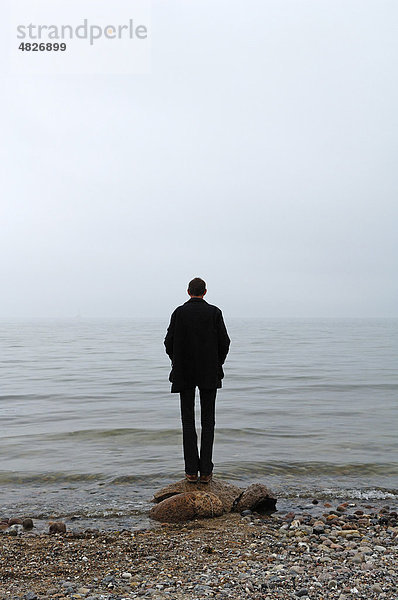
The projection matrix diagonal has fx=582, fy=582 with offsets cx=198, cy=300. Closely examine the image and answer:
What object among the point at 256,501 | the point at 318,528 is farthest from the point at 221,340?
the point at 318,528

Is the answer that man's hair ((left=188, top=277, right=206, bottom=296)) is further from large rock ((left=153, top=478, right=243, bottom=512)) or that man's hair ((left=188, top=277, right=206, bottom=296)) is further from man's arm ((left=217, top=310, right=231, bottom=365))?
large rock ((left=153, top=478, right=243, bottom=512))

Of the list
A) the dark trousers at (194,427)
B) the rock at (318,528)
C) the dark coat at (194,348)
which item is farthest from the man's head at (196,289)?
the rock at (318,528)

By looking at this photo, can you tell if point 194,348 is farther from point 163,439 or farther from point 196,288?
point 163,439

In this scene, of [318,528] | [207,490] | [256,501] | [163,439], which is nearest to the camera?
[318,528]

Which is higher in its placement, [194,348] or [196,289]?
[196,289]

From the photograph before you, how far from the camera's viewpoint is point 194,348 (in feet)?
26.3

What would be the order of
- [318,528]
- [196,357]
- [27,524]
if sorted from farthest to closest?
[196,357]
[27,524]
[318,528]

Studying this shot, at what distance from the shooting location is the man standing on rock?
7.99 meters

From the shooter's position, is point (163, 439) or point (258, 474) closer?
point (258, 474)

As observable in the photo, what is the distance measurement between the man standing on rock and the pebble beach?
1.23m

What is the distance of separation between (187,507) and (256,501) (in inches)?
37.3

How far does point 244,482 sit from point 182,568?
174 inches

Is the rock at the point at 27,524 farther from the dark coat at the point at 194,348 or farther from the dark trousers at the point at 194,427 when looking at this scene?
the dark coat at the point at 194,348

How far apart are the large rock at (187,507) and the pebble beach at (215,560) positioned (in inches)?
6.1
